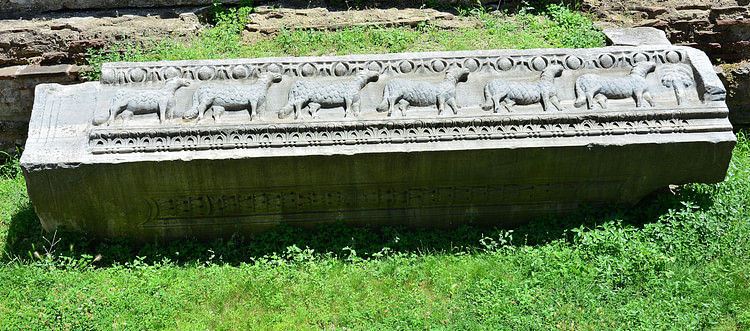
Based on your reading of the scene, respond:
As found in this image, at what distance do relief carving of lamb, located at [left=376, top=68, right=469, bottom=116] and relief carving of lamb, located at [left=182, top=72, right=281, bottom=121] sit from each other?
0.76m

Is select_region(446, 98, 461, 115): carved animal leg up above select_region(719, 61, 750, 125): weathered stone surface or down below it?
above

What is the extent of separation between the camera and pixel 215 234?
14.9ft

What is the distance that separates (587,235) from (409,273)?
3.68ft

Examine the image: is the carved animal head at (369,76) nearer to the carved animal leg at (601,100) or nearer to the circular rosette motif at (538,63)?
the circular rosette motif at (538,63)

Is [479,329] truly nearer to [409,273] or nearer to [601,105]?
[409,273]

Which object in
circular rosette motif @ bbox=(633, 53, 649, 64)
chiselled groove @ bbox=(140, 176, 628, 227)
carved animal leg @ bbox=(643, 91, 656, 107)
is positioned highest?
circular rosette motif @ bbox=(633, 53, 649, 64)

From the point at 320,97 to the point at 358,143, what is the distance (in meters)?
0.43

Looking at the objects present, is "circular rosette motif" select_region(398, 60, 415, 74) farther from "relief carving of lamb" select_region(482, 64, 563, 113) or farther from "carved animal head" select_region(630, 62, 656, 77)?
"carved animal head" select_region(630, 62, 656, 77)

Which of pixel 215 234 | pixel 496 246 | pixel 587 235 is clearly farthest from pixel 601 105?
pixel 215 234

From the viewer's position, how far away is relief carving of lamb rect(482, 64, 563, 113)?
14.6 feet

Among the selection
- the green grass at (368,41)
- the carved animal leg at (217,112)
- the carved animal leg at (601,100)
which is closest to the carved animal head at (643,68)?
the carved animal leg at (601,100)

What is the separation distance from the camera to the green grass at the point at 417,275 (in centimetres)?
384

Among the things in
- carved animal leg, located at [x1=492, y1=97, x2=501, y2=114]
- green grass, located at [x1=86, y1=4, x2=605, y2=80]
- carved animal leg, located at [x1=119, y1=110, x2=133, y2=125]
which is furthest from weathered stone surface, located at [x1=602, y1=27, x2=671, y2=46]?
carved animal leg, located at [x1=119, y1=110, x2=133, y2=125]

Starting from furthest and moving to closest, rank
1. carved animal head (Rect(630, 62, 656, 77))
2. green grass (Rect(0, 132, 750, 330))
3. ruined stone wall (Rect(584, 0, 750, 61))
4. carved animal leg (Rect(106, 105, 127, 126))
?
ruined stone wall (Rect(584, 0, 750, 61))
carved animal head (Rect(630, 62, 656, 77))
carved animal leg (Rect(106, 105, 127, 126))
green grass (Rect(0, 132, 750, 330))
